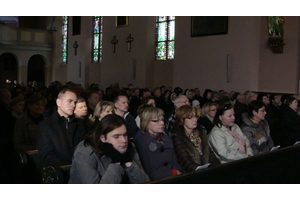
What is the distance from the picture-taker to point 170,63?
1741 cm

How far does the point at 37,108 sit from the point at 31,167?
1.35m

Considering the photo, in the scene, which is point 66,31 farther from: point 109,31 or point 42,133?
point 42,133

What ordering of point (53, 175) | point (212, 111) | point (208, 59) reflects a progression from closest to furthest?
point (53, 175), point (212, 111), point (208, 59)

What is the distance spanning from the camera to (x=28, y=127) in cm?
509

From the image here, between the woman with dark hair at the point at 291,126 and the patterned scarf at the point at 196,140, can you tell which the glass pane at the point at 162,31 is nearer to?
the woman with dark hair at the point at 291,126

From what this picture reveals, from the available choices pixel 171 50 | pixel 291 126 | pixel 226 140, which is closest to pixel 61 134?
pixel 226 140

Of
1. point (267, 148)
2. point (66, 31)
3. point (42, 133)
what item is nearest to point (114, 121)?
point (42, 133)

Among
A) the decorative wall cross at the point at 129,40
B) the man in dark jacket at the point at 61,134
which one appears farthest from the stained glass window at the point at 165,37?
the man in dark jacket at the point at 61,134

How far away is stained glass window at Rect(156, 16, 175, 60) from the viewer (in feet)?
57.6

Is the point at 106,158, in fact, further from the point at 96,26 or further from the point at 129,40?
the point at 96,26

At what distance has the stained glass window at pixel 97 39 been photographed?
22.0 m

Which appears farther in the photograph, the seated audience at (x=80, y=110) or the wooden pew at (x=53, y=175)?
the seated audience at (x=80, y=110)

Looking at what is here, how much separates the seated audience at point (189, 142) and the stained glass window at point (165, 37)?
43.9 ft

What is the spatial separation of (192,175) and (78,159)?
100 cm
